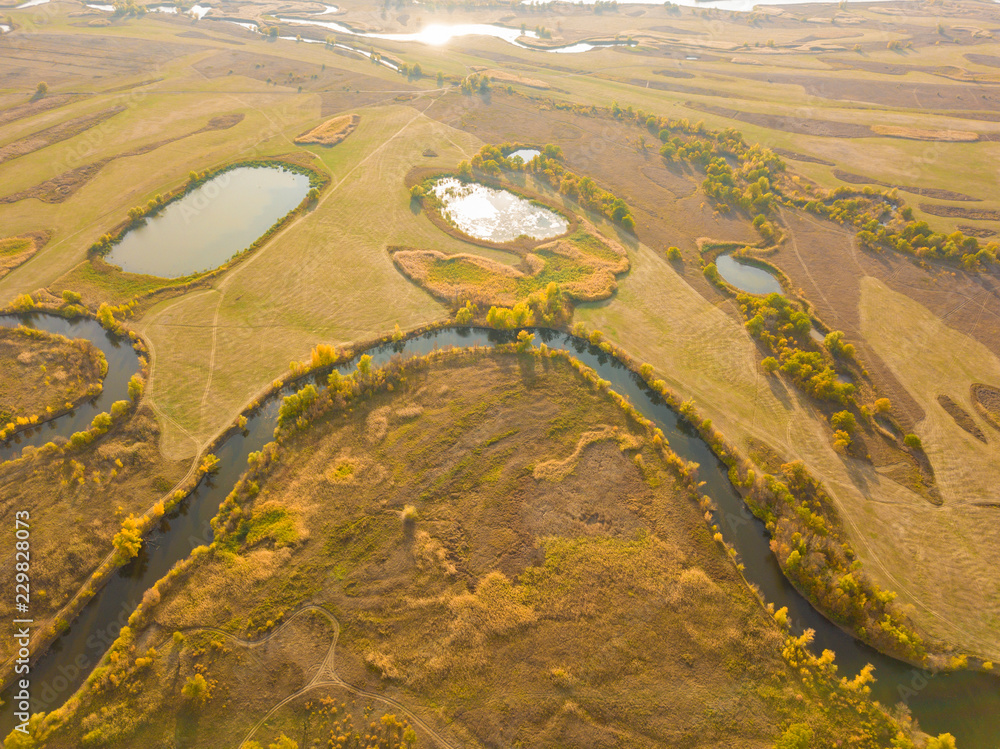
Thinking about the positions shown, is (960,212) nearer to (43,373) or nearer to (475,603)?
(475,603)

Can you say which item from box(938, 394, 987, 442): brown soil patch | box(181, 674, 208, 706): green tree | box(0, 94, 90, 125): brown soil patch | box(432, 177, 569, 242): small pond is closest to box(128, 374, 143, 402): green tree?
box(181, 674, 208, 706): green tree

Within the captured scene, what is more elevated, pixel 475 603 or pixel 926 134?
pixel 926 134

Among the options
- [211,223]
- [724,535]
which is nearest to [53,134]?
[211,223]

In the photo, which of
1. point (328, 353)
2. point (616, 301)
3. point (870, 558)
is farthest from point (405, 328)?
point (870, 558)

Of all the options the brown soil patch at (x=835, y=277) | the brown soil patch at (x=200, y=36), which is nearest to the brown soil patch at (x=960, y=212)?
the brown soil patch at (x=835, y=277)

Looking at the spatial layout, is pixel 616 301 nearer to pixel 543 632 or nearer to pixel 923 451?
pixel 923 451

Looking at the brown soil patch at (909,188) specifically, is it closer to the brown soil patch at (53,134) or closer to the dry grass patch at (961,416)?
the dry grass patch at (961,416)
